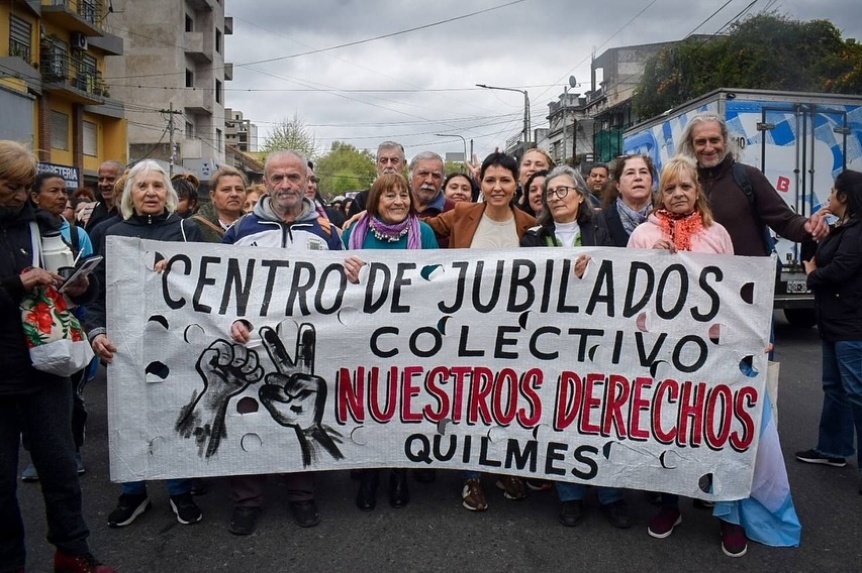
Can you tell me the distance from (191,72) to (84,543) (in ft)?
152

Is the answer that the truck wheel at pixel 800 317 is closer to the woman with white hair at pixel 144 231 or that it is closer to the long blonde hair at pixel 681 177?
the long blonde hair at pixel 681 177

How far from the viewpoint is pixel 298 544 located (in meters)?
3.60

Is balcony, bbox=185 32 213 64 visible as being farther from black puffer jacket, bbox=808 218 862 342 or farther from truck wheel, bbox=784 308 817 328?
black puffer jacket, bbox=808 218 862 342

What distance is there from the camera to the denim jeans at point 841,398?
4328 millimetres

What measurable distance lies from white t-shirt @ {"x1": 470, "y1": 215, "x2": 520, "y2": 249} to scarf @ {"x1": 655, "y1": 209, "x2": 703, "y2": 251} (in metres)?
0.89

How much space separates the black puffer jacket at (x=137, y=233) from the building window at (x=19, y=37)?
2392 centimetres

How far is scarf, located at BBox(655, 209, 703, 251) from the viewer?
12.5 feet

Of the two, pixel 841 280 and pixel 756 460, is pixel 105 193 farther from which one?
pixel 841 280

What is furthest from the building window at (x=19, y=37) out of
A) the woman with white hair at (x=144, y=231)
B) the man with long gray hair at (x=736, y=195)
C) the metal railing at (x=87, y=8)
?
the man with long gray hair at (x=736, y=195)

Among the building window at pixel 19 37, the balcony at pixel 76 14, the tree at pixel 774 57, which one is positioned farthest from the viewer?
the balcony at pixel 76 14

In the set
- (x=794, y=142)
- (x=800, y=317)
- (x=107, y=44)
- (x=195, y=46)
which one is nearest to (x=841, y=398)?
(x=794, y=142)

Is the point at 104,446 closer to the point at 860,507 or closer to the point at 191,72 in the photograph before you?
the point at 860,507

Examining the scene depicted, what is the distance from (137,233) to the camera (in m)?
3.94

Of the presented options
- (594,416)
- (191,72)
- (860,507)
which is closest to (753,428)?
(594,416)
